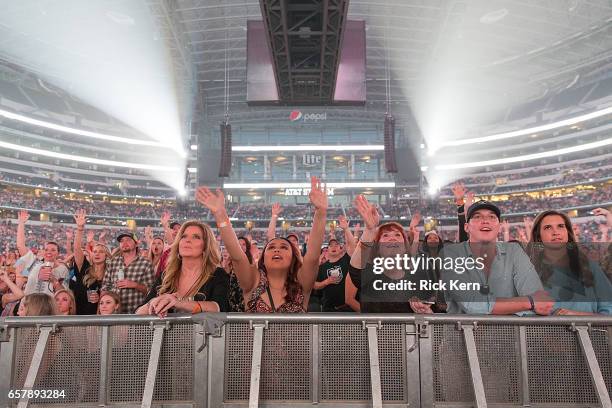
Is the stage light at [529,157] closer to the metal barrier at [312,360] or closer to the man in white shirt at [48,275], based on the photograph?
the man in white shirt at [48,275]

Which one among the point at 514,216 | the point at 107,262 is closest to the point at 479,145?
the point at 514,216

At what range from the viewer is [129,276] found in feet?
12.9

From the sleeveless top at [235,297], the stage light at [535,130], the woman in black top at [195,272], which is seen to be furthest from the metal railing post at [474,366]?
the stage light at [535,130]

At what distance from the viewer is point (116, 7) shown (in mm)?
22953

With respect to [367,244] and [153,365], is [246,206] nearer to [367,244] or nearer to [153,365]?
[367,244]

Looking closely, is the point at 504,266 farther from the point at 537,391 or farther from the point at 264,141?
the point at 264,141

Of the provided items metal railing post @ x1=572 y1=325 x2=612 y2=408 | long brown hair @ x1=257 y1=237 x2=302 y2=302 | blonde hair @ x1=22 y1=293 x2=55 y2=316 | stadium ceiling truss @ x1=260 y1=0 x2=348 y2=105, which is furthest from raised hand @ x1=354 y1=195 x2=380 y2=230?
stadium ceiling truss @ x1=260 y1=0 x2=348 y2=105

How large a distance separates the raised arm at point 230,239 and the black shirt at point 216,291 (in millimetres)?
119

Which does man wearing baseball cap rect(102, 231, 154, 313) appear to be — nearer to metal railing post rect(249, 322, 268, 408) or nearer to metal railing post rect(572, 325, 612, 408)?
metal railing post rect(249, 322, 268, 408)

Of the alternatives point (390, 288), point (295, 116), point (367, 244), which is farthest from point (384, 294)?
point (295, 116)

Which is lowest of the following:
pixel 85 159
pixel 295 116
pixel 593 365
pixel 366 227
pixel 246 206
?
pixel 593 365

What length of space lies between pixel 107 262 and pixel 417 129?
39.6 meters

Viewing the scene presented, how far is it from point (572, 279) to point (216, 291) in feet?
6.13

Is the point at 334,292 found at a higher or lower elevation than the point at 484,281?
lower
